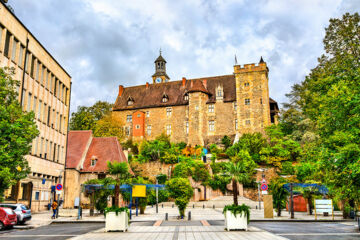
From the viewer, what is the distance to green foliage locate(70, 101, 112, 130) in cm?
6319

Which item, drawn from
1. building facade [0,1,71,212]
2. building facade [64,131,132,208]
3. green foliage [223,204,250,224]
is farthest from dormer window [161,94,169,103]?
green foliage [223,204,250,224]

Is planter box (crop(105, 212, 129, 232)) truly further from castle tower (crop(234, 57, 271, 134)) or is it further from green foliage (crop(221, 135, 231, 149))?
castle tower (crop(234, 57, 271, 134))

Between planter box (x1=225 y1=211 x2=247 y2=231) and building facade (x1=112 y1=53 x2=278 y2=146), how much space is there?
5009cm

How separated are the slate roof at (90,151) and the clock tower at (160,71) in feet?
191

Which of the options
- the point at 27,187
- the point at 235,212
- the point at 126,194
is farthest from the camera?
the point at 126,194

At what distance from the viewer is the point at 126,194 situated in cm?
3481

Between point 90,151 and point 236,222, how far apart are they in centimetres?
3576

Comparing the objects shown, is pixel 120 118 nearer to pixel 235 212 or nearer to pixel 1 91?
pixel 1 91

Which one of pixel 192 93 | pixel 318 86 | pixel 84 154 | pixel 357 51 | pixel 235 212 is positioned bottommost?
pixel 235 212

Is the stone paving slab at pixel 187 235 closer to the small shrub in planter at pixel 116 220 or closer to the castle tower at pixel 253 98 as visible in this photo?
the small shrub in planter at pixel 116 220

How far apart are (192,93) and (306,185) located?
144 ft

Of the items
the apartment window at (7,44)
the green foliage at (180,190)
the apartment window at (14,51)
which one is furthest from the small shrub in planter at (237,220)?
the apartment window at (14,51)

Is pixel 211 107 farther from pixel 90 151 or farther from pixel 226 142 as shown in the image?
pixel 90 151

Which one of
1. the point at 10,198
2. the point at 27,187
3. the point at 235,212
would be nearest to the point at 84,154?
the point at 27,187
